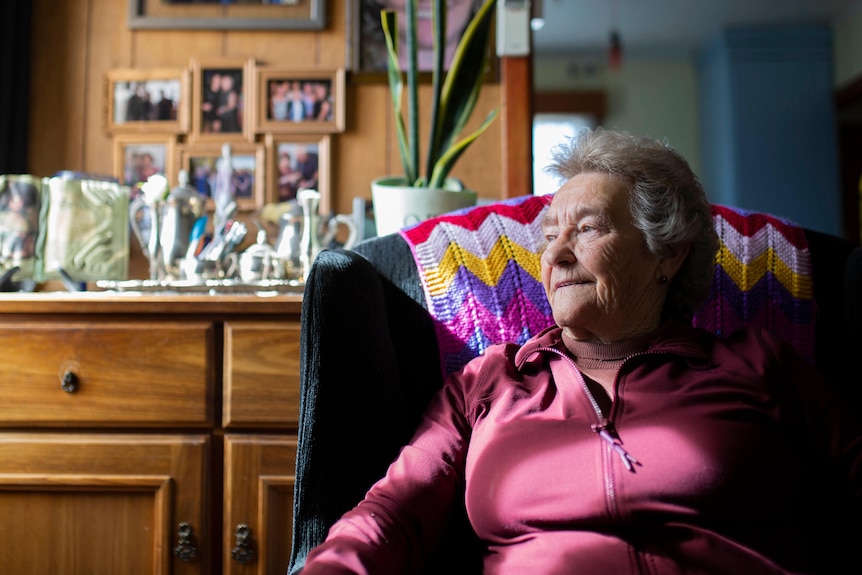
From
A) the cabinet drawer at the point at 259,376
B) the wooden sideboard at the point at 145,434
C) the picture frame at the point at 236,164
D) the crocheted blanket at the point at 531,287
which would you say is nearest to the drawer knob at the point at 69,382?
the wooden sideboard at the point at 145,434

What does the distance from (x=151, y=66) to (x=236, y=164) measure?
1.19ft

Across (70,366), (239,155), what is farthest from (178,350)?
(239,155)

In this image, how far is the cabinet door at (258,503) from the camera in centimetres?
138

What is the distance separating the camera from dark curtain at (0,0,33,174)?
2.02 meters

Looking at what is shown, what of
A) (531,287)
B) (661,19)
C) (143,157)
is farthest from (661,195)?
(661,19)

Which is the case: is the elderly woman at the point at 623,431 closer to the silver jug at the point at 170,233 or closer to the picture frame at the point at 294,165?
the silver jug at the point at 170,233

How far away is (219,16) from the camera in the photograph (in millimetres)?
2088

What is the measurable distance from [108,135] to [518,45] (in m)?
1.13

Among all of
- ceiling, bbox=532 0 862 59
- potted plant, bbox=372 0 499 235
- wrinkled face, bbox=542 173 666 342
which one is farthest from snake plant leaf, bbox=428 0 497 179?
ceiling, bbox=532 0 862 59

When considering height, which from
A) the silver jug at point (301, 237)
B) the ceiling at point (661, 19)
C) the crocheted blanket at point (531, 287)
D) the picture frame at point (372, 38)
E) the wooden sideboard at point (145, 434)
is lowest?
the wooden sideboard at point (145, 434)

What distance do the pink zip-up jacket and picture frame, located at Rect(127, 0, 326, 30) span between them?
4.41ft

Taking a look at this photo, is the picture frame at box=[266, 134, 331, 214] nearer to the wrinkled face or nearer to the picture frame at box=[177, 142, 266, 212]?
the picture frame at box=[177, 142, 266, 212]

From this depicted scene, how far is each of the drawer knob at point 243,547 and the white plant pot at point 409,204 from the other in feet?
2.21

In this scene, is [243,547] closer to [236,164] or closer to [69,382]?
[69,382]
